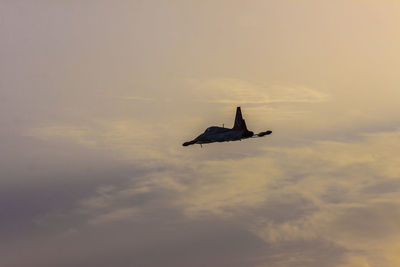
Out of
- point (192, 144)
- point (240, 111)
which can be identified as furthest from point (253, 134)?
point (192, 144)

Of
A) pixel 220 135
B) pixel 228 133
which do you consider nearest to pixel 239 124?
pixel 228 133

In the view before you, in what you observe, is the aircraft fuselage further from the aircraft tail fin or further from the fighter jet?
the aircraft tail fin

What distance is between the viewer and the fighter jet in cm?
16662

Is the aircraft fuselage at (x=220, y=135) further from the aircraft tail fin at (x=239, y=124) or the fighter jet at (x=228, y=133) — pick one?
the aircraft tail fin at (x=239, y=124)

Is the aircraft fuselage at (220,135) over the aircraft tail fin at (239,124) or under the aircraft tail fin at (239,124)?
under

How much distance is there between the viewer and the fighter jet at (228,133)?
16662cm

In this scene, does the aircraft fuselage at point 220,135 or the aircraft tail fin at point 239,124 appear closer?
the aircraft fuselage at point 220,135

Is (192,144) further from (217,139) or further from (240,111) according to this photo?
(240,111)

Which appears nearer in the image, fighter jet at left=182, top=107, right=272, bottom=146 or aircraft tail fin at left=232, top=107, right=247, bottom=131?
fighter jet at left=182, top=107, right=272, bottom=146

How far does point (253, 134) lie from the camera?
16900 cm

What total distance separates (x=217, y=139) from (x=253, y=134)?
14.2 meters

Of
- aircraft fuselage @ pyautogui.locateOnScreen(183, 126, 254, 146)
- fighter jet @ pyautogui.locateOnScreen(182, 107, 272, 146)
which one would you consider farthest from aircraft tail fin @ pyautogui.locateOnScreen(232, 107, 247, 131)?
aircraft fuselage @ pyautogui.locateOnScreen(183, 126, 254, 146)

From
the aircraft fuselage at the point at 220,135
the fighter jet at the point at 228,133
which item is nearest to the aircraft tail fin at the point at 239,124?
the fighter jet at the point at 228,133

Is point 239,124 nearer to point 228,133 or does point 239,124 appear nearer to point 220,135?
point 228,133
